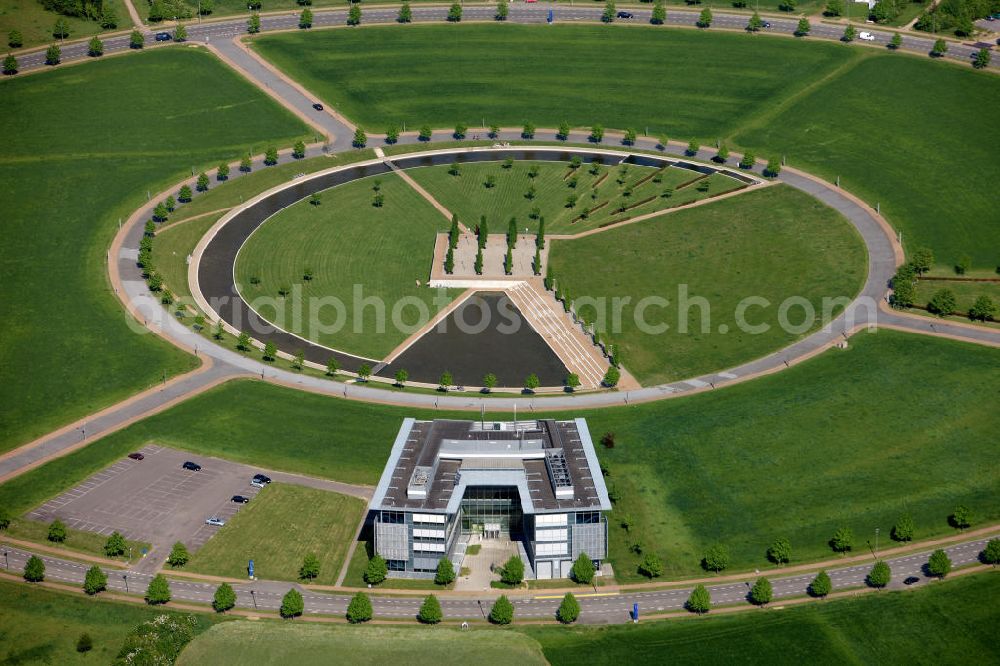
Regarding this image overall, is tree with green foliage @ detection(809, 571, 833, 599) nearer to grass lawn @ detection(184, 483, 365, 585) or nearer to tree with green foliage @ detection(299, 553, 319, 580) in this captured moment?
grass lawn @ detection(184, 483, 365, 585)

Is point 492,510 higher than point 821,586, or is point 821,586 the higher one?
point 821,586

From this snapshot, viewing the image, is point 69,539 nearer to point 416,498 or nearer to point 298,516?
point 298,516

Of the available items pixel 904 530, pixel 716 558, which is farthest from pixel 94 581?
pixel 904 530

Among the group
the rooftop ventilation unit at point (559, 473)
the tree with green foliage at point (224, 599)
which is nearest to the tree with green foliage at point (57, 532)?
the tree with green foliage at point (224, 599)

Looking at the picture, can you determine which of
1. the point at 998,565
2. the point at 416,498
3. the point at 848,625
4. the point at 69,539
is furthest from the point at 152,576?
the point at 998,565

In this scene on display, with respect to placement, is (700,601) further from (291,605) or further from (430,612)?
(291,605)

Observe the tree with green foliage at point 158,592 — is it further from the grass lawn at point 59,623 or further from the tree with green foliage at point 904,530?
the tree with green foliage at point 904,530
